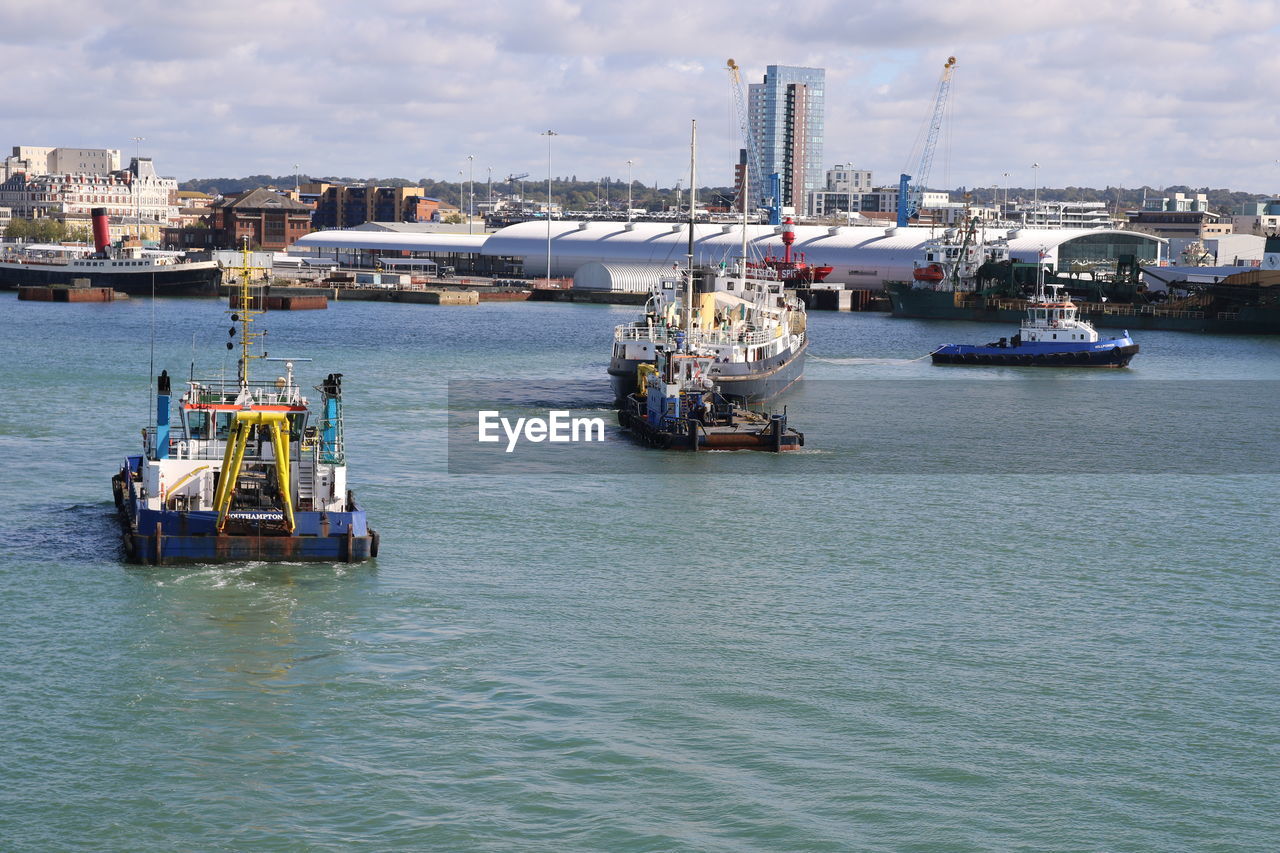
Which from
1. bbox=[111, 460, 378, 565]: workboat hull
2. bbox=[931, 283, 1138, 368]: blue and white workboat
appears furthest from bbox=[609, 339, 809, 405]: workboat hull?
bbox=[111, 460, 378, 565]: workboat hull

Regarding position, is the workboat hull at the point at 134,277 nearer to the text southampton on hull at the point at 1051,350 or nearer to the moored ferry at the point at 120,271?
the moored ferry at the point at 120,271

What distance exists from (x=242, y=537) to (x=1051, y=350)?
194ft

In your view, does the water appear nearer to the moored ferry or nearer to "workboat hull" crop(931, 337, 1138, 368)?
"workboat hull" crop(931, 337, 1138, 368)

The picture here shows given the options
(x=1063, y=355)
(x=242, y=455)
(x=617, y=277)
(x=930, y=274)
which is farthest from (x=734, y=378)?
(x=617, y=277)

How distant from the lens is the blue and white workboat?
78.8 m

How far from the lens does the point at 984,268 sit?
12194cm

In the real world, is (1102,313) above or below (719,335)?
above

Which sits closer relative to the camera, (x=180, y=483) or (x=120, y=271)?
(x=180, y=483)

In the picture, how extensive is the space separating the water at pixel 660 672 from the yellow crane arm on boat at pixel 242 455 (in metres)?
1.30

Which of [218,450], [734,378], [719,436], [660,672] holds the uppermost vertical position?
[734,378]

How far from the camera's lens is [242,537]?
27641 mm

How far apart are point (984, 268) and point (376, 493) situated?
304 feet

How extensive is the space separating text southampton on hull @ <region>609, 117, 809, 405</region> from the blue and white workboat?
14.5m

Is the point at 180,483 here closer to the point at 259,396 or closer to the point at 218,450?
the point at 218,450
